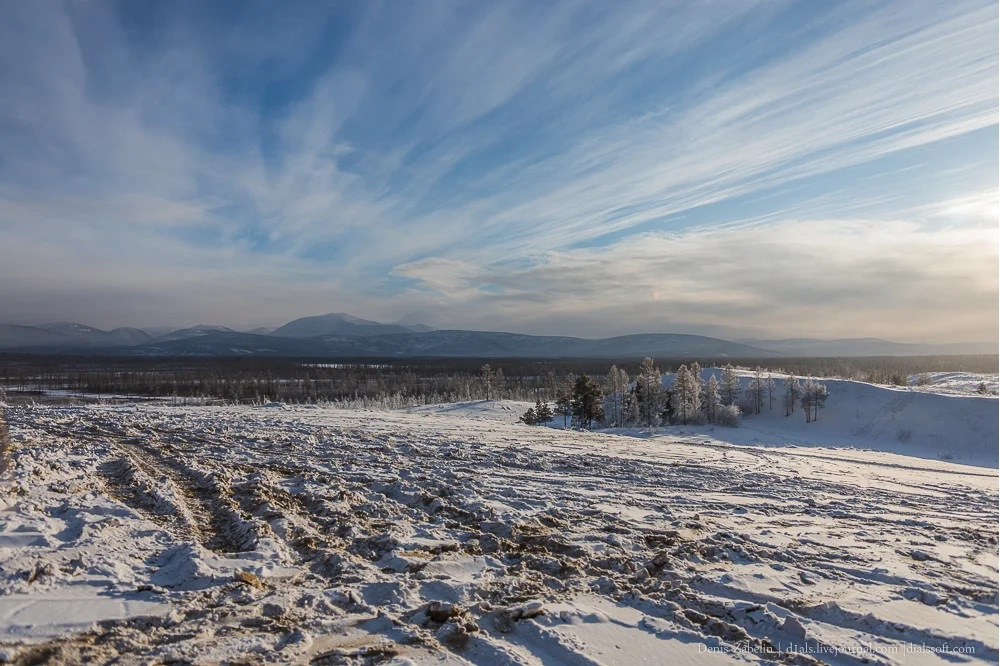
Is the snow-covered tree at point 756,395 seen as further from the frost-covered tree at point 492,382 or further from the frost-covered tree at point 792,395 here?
the frost-covered tree at point 492,382

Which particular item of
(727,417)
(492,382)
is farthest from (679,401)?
(492,382)

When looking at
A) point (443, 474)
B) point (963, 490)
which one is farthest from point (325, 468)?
point (963, 490)

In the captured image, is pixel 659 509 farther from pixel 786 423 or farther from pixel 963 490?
pixel 786 423

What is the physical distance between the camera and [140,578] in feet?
20.3

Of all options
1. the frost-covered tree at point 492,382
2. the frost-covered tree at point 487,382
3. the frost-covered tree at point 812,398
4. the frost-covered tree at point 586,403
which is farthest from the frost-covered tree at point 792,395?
the frost-covered tree at point 492,382

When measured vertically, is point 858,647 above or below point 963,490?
above

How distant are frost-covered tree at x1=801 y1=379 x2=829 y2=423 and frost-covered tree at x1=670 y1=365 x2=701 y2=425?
15.1 m

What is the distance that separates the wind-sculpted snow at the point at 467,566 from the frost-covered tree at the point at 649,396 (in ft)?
150

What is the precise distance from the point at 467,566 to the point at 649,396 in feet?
181

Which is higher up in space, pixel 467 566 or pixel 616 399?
pixel 467 566

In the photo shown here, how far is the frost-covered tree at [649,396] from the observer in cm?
5919

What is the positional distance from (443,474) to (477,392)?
318 ft

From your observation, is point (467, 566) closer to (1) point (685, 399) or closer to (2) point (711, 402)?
(1) point (685, 399)

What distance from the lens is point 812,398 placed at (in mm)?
63594
